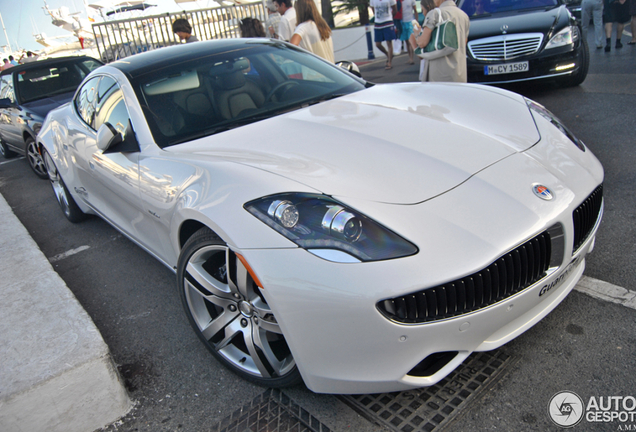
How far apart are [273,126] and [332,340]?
1394 millimetres

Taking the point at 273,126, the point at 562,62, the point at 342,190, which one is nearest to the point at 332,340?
the point at 342,190

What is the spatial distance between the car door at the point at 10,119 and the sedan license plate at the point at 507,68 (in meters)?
6.31

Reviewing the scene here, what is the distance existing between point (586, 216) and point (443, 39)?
2974 mm

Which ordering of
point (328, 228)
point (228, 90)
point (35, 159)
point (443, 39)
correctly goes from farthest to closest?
1. point (35, 159)
2. point (443, 39)
3. point (228, 90)
4. point (328, 228)

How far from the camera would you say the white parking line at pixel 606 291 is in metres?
2.44

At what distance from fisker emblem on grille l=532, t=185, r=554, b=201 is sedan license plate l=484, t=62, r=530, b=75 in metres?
4.77

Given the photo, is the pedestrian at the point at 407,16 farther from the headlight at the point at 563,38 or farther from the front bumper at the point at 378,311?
the front bumper at the point at 378,311

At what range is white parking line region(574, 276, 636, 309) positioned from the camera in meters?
2.44

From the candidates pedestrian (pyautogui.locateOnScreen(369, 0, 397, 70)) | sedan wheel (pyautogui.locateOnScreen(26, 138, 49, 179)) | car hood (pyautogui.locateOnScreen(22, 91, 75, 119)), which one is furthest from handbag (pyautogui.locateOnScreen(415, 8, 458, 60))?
pedestrian (pyautogui.locateOnScreen(369, 0, 397, 70))

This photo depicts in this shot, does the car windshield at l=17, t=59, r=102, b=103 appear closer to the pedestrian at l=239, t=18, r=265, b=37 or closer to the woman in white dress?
the pedestrian at l=239, t=18, r=265, b=37

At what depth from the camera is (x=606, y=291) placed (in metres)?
2.53

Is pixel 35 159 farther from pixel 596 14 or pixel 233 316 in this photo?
pixel 596 14

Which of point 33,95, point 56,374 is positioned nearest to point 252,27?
point 33,95

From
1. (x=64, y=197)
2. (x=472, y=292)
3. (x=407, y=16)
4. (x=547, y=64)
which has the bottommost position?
(x=64, y=197)
